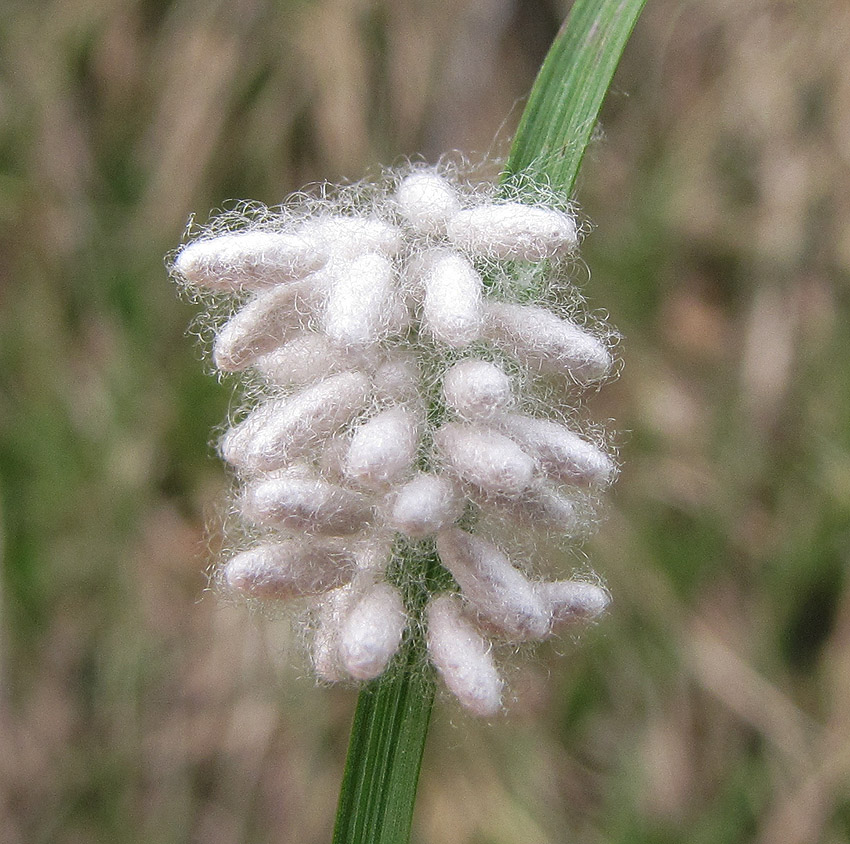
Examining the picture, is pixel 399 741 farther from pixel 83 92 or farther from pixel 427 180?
pixel 83 92

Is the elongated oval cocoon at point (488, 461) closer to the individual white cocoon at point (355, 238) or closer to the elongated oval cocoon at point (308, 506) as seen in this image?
the elongated oval cocoon at point (308, 506)

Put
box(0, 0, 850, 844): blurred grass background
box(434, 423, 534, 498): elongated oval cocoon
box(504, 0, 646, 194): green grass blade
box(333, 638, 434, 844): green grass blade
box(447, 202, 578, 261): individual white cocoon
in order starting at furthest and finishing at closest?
box(0, 0, 850, 844): blurred grass background, box(504, 0, 646, 194): green grass blade, box(333, 638, 434, 844): green grass blade, box(447, 202, 578, 261): individual white cocoon, box(434, 423, 534, 498): elongated oval cocoon

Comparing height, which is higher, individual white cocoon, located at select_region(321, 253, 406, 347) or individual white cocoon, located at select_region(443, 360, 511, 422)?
individual white cocoon, located at select_region(321, 253, 406, 347)

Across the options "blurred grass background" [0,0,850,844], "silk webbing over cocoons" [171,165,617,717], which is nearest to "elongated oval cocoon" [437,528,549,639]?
"silk webbing over cocoons" [171,165,617,717]

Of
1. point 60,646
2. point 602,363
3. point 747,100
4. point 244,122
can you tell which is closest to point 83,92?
point 244,122

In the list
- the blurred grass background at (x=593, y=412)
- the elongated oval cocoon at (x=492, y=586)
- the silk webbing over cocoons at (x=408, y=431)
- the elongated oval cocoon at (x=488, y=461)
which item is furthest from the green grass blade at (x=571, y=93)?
the blurred grass background at (x=593, y=412)

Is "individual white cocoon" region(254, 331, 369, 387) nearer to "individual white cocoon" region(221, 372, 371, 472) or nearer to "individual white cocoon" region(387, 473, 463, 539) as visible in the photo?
"individual white cocoon" region(221, 372, 371, 472)
